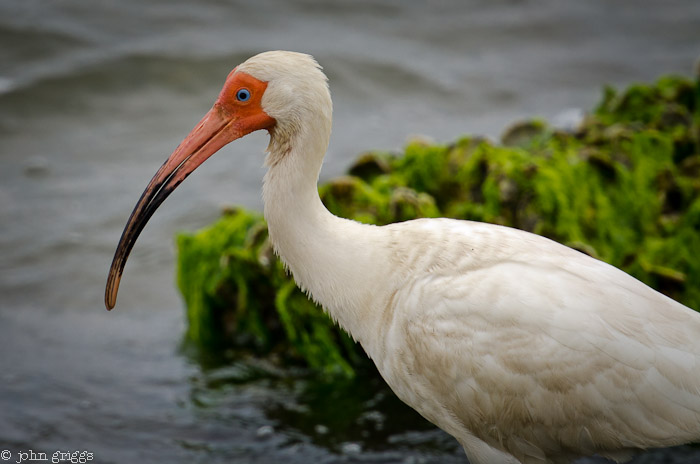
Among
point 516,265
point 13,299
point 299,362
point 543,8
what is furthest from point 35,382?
point 543,8

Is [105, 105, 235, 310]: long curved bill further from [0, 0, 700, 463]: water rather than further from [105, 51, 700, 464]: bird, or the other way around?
[0, 0, 700, 463]: water

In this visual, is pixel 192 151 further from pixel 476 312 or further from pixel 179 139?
pixel 179 139

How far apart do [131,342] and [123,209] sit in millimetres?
2696

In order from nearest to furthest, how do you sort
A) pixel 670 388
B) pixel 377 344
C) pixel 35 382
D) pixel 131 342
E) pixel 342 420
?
pixel 670 388 < pixel 377 344 < pixel 342 420 < pixel 35 382 < pixel 131 342

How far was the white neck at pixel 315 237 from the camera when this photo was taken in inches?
187

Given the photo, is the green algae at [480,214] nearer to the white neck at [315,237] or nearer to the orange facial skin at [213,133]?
the white neck at [315,237]

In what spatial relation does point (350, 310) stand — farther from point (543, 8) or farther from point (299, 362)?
point (543, 8)

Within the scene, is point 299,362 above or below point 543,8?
below

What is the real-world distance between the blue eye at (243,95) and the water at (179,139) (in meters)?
2.82

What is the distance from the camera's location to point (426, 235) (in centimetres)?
491

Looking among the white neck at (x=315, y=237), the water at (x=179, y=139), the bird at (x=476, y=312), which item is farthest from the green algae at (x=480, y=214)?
the white neck at (x=315, y=237)

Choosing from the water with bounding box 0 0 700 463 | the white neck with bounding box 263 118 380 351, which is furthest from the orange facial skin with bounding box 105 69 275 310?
the water with bounding box 0 0 700 463

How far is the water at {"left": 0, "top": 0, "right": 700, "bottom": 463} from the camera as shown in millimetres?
6488

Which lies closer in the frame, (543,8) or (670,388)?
(670,388)
